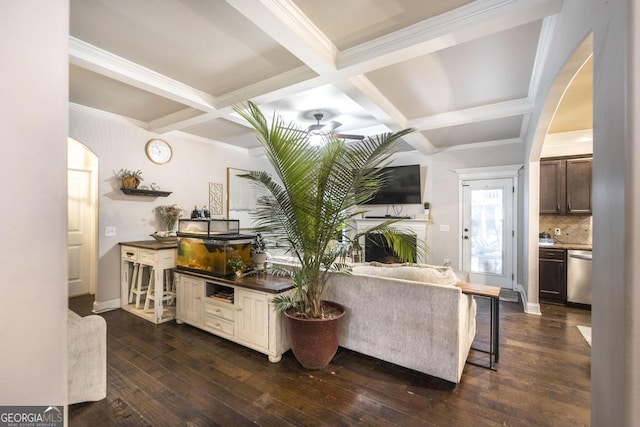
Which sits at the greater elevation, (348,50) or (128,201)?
(348,50)

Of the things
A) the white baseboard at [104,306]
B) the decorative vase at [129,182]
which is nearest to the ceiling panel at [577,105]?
the decorative vase at [129,182]

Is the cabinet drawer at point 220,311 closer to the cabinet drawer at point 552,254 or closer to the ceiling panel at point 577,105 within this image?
the ceiling panel at point 577,105

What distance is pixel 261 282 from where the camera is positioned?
2.61m

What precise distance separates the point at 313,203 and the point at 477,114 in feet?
8.80

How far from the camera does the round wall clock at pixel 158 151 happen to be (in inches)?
162

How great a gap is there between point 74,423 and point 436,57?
3690 millimetres

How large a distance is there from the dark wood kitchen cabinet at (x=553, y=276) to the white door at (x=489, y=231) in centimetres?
69

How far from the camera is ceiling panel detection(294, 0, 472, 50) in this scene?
5.98 feet

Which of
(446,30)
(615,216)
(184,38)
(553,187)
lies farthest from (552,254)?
(184,38)

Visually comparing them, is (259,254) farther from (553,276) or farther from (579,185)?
(579,185)

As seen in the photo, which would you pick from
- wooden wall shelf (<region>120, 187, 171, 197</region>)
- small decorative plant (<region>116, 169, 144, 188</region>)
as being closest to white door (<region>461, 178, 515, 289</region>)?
wooden wall shelf (<region>120, 187, 171, 197</region>)

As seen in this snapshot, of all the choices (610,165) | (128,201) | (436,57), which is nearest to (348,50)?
(436,57)

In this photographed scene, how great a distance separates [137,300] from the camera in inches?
142

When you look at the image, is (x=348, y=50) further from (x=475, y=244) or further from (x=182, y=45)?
(x=475, y=244)
